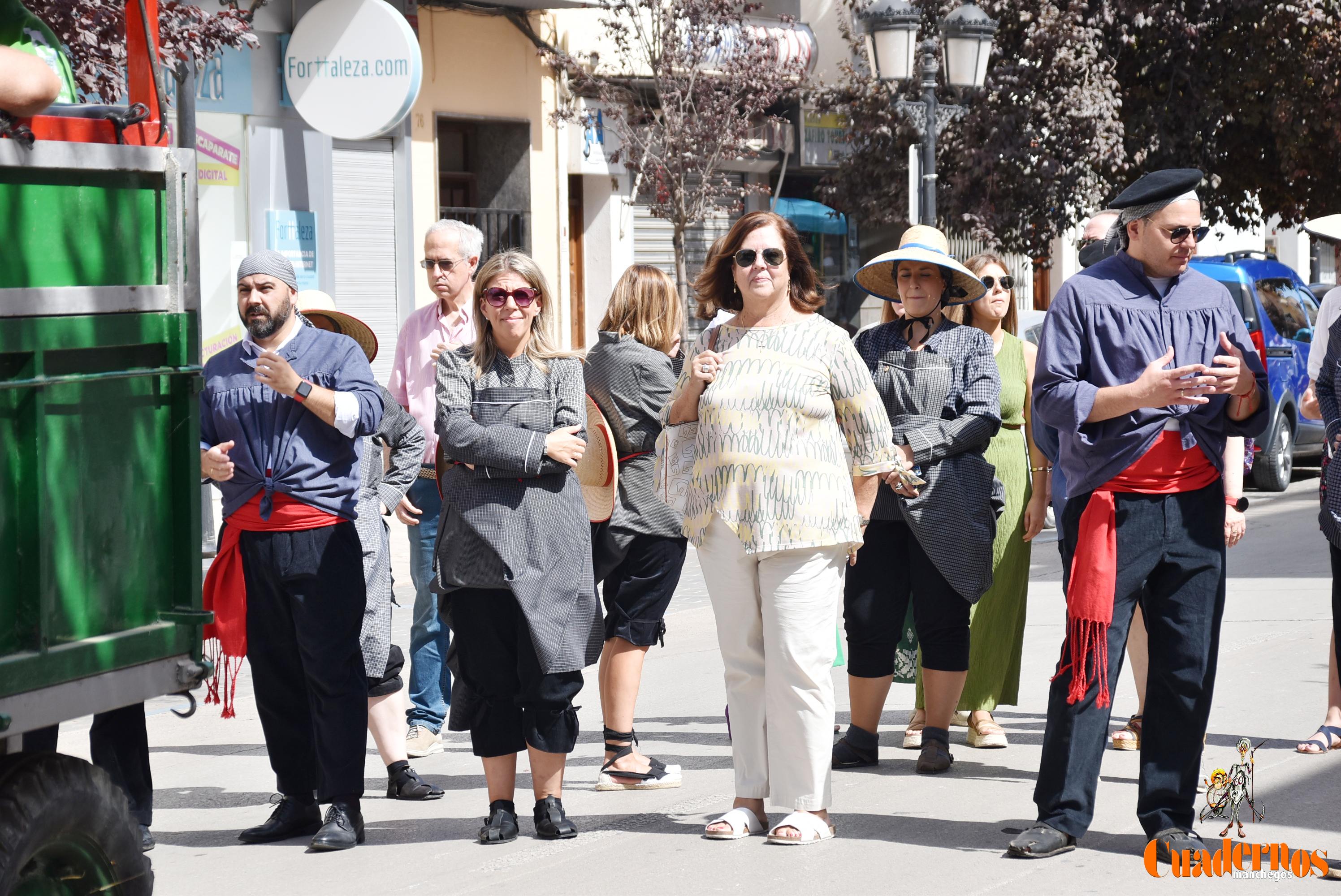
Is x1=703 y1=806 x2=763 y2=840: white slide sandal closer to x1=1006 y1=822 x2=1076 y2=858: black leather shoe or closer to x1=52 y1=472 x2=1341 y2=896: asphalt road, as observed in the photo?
x1=52 y1=472 x2=1341 y2=896: asphalt road

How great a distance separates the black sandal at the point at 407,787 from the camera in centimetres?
632

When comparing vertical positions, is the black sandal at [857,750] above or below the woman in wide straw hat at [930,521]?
below

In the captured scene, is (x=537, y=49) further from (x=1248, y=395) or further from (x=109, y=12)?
(x=1248, y=395)

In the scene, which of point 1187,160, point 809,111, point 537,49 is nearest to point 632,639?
point 537,49

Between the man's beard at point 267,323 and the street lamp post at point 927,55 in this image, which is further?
the street lamp post at point 927,55

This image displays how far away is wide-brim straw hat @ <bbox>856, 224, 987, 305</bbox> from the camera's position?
639 centimetres

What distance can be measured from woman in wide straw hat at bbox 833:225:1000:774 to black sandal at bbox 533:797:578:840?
4.31 feet

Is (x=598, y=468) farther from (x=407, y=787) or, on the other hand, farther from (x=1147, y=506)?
(x=1147, y=506)

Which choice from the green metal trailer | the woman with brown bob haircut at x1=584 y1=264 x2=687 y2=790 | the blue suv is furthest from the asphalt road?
the blue suv

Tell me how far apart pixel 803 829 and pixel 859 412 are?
4.33 feet

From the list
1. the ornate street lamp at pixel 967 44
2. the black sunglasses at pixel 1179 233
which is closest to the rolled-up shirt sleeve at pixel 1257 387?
the black sunglasses at pixel 1179 233

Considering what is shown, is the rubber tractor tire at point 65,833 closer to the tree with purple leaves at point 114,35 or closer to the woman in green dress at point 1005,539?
the woman in green dress at point 1005,539

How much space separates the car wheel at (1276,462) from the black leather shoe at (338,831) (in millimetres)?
12391

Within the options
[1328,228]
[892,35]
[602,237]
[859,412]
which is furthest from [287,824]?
[602,237]
